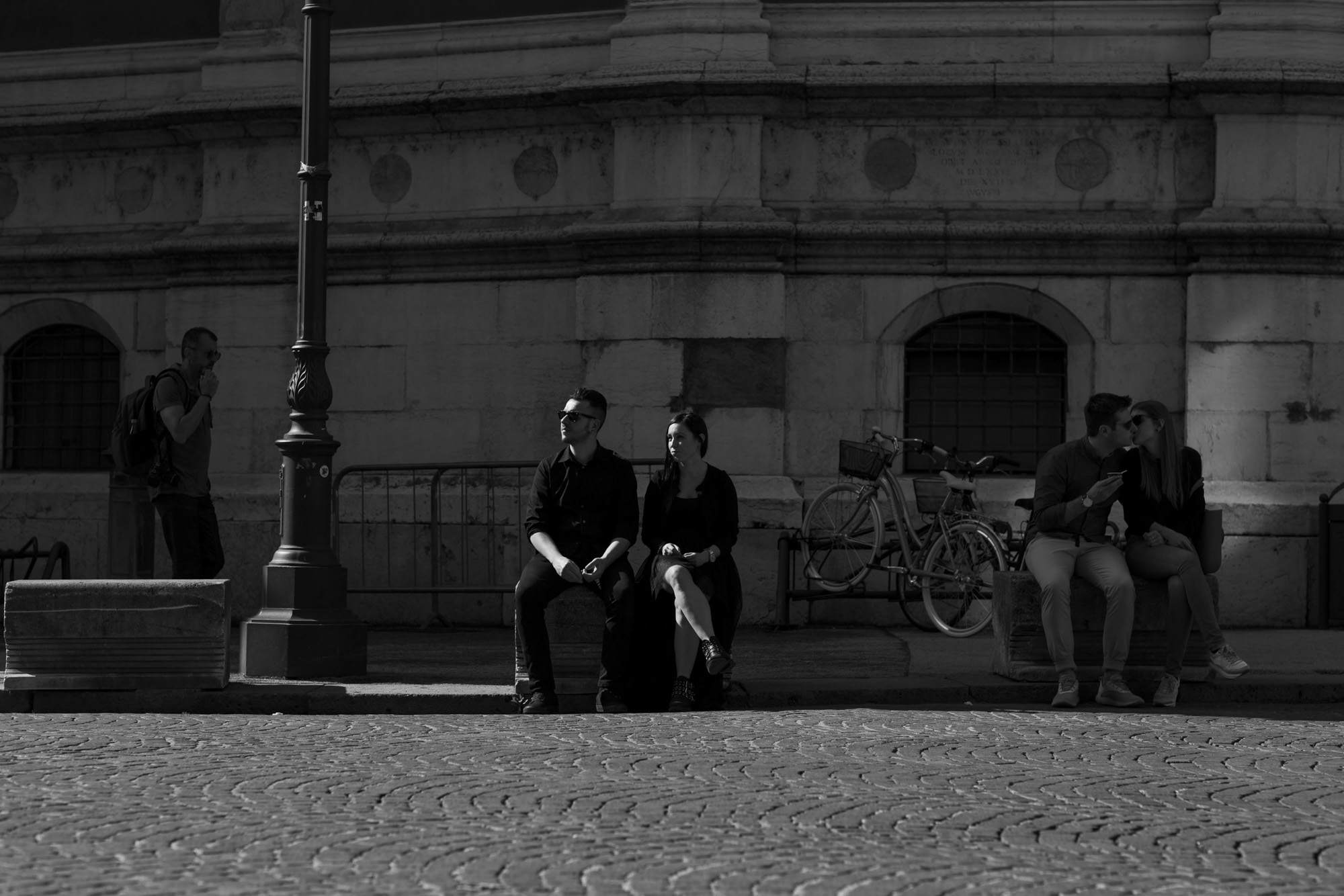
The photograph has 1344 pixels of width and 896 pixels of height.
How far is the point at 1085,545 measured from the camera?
10297 mm

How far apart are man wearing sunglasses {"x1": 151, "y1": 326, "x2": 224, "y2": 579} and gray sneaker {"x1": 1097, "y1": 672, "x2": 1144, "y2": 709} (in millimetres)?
5193

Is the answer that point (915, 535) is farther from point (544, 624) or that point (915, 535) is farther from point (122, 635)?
point (122, 635)

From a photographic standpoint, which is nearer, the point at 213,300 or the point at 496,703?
the point at 496,703

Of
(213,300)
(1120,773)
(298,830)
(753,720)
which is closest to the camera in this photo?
(298,830)

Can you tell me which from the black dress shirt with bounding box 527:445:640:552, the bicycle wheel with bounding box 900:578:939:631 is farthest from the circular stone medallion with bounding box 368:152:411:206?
the black dress shirt with bounding box 527:445:640:552

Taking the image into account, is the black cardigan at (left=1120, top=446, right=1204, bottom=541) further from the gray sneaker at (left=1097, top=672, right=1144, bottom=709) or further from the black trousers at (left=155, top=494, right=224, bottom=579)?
the black trousers at (left=155, top=494, right=224, bottom=579)

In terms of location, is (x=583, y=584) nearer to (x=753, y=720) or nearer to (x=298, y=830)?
(x=753, y=720)

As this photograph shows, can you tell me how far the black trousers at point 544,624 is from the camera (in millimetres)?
9633

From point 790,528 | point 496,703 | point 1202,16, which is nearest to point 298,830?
point 496,703

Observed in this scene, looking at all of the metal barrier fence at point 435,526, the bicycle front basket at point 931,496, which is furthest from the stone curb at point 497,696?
the metal barrier fence at point 435,526

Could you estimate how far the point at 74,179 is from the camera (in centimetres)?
1645

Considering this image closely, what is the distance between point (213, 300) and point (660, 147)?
3908 mm

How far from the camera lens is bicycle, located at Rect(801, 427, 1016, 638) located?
Result: 13.2 metres

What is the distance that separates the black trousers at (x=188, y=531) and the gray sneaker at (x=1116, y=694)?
5142 millimetres
